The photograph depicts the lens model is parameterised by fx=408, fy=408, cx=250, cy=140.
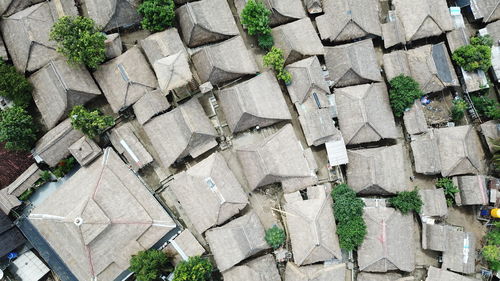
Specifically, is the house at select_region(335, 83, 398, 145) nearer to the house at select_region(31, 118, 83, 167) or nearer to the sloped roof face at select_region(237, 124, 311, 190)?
the sloped roof face at select_region(237, 124, 311, 190)

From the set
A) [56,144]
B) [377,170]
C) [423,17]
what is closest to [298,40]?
[423,17]

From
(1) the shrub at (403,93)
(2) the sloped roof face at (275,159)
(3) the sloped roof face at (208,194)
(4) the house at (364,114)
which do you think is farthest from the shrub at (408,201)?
(3) the sloped roof face at (208,194)

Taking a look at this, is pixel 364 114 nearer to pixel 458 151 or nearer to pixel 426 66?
pixel 426 66

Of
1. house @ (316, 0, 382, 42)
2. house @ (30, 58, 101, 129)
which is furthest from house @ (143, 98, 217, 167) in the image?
house @ (316, 0, 382, 42)

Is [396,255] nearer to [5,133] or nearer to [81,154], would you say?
[81,154]

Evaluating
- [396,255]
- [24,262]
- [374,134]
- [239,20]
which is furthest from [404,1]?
[24,262]

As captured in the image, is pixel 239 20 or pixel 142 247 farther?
pixel 239 20

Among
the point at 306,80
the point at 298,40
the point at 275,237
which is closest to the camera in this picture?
the point at 275,237
